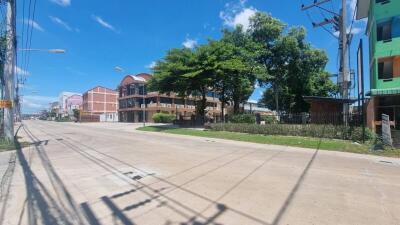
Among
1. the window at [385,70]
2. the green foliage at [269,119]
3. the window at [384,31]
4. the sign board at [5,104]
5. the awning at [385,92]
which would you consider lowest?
the green foliage at [269,119]

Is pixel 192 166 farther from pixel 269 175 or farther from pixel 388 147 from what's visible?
pixel 388 147

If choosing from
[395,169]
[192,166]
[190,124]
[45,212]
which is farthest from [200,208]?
[190,124]

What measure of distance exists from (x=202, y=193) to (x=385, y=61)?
20909mm

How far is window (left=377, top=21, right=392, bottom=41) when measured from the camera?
813 inches

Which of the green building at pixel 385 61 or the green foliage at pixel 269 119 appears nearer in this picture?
the green building at pixel 385 61

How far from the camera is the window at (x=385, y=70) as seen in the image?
2088 cm

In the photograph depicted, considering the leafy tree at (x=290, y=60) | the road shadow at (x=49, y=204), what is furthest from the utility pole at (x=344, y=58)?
the road shadow at (x=49, y=204)

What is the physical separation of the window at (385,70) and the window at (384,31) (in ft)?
5.78

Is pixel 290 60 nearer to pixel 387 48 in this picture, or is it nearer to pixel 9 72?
pixel 387 48

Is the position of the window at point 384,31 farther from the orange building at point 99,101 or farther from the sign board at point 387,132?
the orange building at point 99,101

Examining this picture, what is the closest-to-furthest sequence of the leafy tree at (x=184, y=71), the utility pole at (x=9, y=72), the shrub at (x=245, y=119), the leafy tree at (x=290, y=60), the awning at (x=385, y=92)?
the utility pole at (x=9, y=72) → the awning at (x=385, y=92) → the shrub at (x=245, y=119) → the leafy tree at (x=184, y=71) → the leafy tree at (x=290, y=60)

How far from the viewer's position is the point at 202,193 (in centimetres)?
659

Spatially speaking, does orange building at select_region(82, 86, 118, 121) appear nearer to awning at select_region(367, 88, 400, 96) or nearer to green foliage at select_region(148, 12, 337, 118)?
green foliage at select_region(148, 12, 337, 118)

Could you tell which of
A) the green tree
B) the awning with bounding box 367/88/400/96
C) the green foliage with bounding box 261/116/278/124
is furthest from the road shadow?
the green tree
